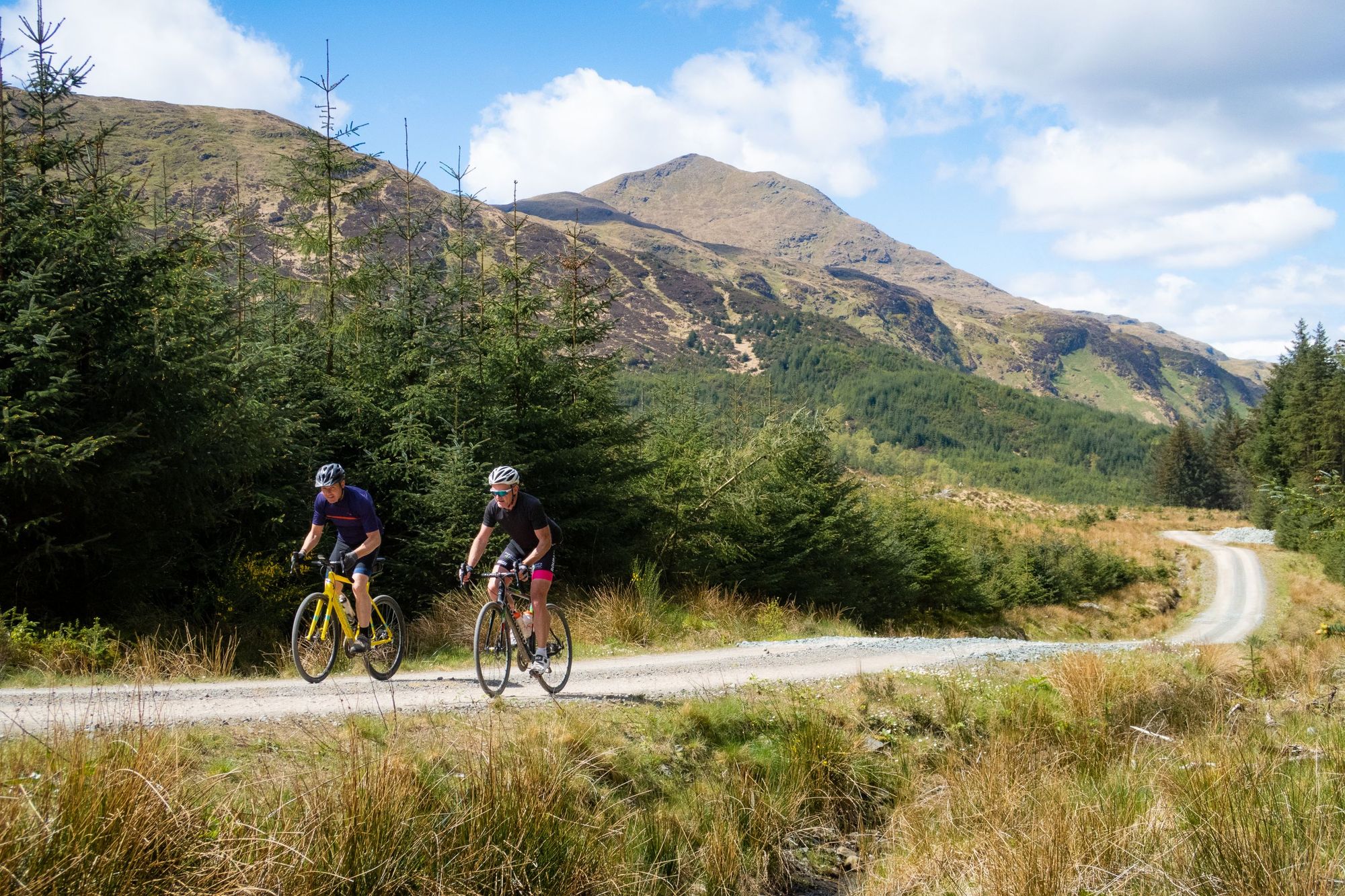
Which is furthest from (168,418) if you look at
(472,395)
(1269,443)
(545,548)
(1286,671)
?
(1269,443)

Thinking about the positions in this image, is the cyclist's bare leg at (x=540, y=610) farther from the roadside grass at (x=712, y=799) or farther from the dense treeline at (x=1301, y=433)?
the dense treeline at (x=1301, y=433)

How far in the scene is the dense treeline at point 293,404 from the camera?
959 cm

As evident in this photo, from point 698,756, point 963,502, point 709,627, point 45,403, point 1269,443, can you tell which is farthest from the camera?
point 963,502

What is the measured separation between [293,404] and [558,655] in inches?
312

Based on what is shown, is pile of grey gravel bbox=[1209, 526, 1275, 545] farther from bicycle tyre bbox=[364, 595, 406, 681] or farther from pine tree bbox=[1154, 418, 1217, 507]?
bicycle tyre bbox=[364, 595, 406, 681]

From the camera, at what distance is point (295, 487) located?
43.9 ft

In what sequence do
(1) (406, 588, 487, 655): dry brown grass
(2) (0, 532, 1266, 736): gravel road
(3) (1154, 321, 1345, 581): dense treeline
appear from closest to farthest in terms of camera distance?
(2) (0, 532, 1266, 736): gravel road → (1) (406, 588, 487, 655): dry brown grass → (3) (1154, 321, 1345, 581): dense treeline

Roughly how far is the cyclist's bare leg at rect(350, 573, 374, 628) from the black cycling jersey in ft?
4.71

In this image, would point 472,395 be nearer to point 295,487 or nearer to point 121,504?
point 295,487

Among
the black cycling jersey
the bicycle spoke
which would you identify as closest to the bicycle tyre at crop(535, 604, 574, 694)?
the bicycle spoke

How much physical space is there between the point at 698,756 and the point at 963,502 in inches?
3001

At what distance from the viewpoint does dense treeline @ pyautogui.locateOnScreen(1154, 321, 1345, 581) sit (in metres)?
15.1

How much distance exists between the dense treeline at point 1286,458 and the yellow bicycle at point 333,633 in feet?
47.4

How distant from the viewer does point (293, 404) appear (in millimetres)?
13148
